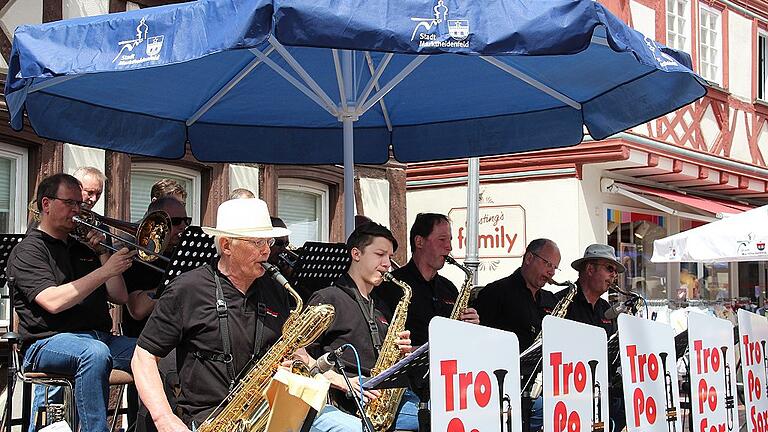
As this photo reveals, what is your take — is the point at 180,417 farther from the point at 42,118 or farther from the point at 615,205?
the point at 615,205

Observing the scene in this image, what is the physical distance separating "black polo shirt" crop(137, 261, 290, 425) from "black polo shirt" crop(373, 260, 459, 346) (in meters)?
1.54

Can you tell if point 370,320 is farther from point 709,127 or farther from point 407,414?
point 709,127

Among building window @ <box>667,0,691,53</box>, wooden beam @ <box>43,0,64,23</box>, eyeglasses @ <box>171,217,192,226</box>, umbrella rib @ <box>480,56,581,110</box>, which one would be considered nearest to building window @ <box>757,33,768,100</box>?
building window @ <box>667,0,691,53</box>

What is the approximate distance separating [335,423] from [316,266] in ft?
6.10

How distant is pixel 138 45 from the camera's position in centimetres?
470

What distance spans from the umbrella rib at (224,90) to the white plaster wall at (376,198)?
201 inches

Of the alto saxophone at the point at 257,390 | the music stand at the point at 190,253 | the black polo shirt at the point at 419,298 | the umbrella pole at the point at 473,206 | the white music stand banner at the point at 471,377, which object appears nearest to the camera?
the white music stand banner at the point at 471,377

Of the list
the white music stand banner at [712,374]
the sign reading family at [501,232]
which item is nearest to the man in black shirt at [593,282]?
the white music stand banner at [712,374]

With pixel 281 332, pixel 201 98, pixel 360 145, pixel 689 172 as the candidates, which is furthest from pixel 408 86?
pixel 689 172

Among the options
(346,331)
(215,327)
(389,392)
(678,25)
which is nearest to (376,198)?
(389,392)

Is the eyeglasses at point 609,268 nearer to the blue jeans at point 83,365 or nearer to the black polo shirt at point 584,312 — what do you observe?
the black polo shirt at point 584,312

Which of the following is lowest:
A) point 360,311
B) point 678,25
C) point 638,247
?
point 360,311

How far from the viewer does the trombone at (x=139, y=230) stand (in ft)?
18.5

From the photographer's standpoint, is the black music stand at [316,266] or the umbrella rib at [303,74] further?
the black music stand at [316,266]
